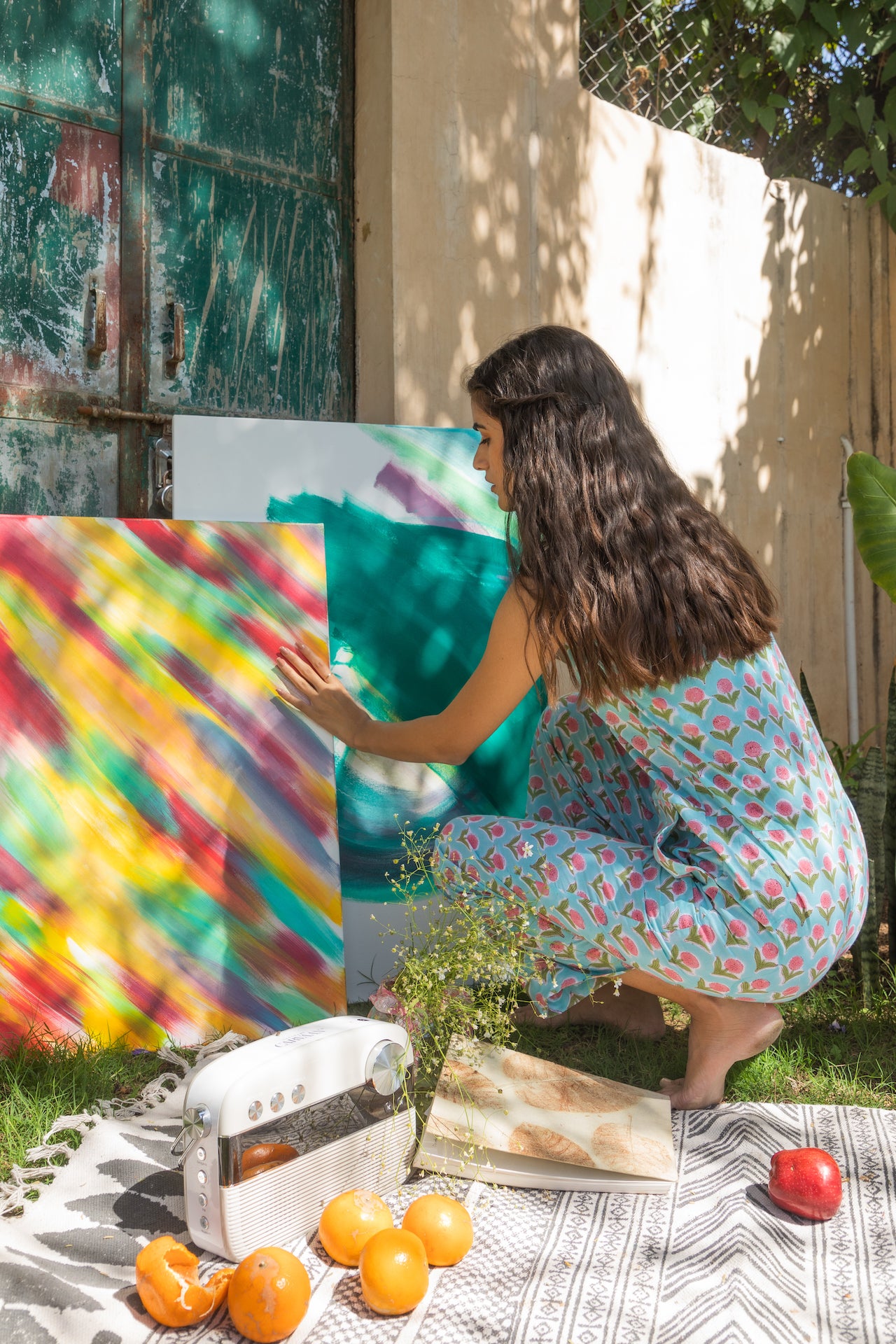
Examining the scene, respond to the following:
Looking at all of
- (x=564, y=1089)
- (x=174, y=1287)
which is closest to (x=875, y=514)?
(x=564, y=1089)

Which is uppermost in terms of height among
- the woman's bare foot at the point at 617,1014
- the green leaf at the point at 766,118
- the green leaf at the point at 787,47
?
the green leaf at the point at 787,47

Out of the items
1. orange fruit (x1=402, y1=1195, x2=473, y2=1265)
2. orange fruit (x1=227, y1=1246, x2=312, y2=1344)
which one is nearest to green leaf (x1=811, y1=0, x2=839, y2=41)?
orange fruit (x1=402, y1=1195, x2=473, y2=1265)

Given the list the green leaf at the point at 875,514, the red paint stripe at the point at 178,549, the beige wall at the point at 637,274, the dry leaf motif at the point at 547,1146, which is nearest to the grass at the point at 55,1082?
the dry leaf motif at the point at 547,1146

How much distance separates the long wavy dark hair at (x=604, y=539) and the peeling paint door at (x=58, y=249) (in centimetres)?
125

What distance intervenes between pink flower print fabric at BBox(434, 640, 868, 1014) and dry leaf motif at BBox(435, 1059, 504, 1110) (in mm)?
271

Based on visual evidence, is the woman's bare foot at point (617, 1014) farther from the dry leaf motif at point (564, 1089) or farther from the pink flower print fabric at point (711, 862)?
the dry leaf motif at point (564, 1089)

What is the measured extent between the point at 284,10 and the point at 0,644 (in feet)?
7.26

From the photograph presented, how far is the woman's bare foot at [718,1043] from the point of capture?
2102 mm

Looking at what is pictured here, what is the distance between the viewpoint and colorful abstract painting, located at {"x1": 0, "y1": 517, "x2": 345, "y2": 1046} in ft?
7.20

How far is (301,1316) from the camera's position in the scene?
4.69ft

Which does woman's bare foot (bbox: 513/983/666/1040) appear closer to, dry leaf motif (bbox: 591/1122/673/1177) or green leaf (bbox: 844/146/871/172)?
dry leaf motif (bbox: 591/1122/673/1177)

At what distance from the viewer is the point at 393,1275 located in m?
1.46

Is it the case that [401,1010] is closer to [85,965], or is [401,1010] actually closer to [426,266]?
[85,965]

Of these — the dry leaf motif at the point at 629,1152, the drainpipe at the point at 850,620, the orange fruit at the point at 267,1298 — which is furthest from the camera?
the drainpipe at the point at 850,620
